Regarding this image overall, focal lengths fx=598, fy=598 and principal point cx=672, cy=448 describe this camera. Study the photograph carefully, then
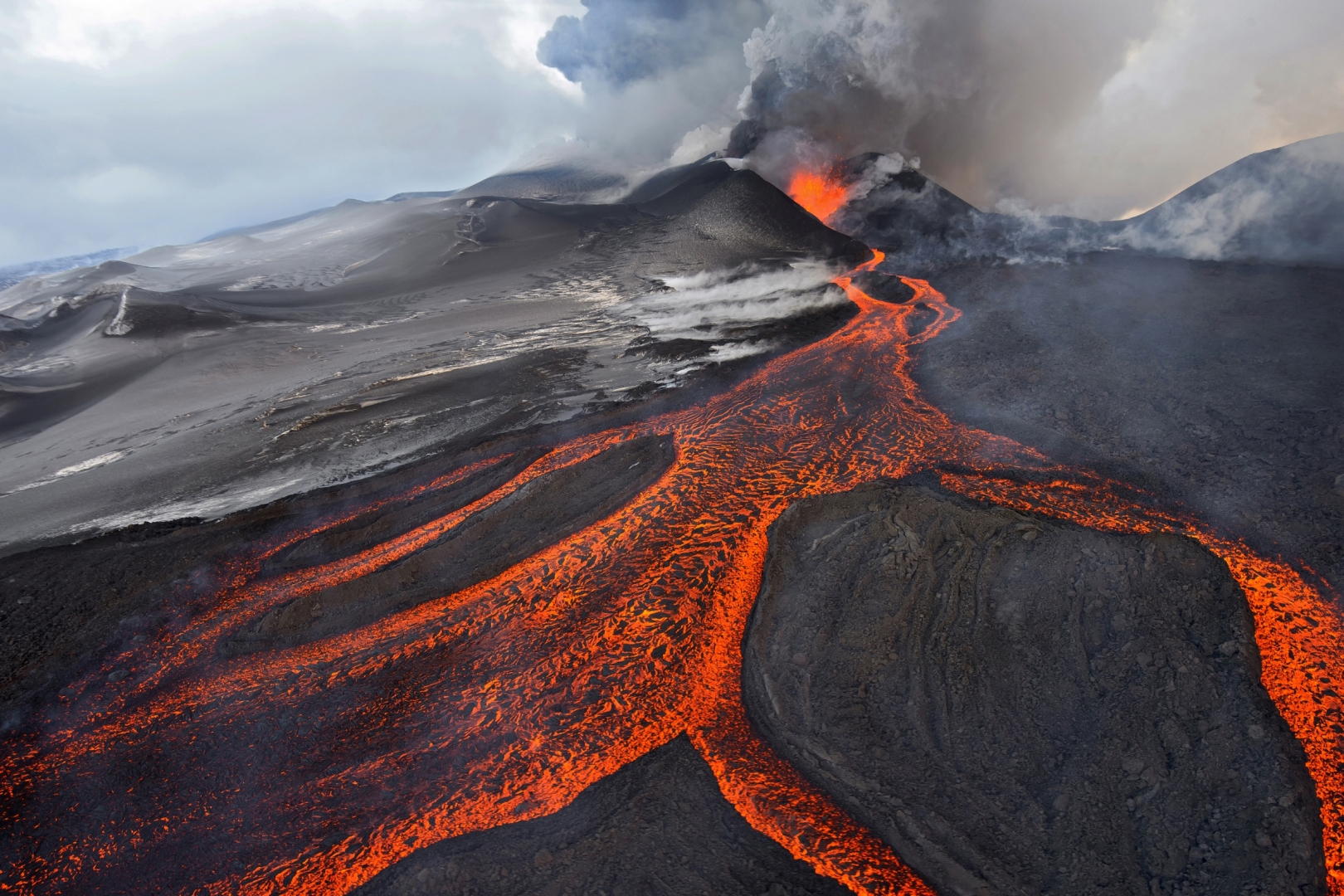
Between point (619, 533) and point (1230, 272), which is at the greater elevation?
point (1230, 272)

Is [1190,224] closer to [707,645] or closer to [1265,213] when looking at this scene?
[1265,213]

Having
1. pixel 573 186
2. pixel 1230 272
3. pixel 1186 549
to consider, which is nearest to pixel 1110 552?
pixel 1186 549

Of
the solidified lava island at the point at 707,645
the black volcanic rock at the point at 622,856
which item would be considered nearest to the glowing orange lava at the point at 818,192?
the solidified lava island at the point at 707,645

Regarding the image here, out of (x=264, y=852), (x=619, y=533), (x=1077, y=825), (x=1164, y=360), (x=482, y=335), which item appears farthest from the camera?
(x=482, y=335)

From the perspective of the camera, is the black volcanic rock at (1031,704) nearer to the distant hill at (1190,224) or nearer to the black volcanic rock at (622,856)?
the black volcanic rock at (622,856)

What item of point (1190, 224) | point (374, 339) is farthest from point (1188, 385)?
point (374, 339)

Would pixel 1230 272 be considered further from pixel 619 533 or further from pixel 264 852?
pixel 264 852

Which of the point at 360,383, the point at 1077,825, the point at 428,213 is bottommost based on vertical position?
the point at 1077,825
